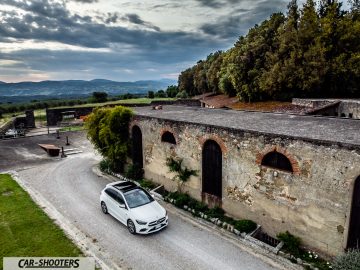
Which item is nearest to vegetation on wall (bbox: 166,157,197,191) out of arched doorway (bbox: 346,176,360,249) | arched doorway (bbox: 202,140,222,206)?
arched doorway (bbox: 202,140,222,206)

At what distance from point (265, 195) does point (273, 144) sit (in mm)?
2450

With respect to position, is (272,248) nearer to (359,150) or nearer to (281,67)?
(359,150)

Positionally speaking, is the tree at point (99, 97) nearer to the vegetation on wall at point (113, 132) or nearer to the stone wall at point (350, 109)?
the vegetation on wall at point (113, 132)

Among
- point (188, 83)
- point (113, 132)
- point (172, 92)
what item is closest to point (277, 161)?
point (113, 132)

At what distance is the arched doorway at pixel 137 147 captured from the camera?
20188mm

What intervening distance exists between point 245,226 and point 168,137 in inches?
288

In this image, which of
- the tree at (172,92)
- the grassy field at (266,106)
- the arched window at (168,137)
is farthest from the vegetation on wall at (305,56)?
the tree at (172,92)

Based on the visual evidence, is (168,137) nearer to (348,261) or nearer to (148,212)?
(148,212)

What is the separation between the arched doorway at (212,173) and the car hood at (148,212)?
3179 millimetres

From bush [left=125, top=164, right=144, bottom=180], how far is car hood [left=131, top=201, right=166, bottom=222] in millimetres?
6469

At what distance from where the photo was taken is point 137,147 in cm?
2041

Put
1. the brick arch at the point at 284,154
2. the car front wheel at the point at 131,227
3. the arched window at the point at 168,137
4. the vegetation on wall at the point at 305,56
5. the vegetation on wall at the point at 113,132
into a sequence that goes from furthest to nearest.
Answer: the vegetation on wall at the point at 305,56, the vegetation on wall at the point at 113,132, the arched window at the point at 168,137, the car front wheel at the point at 131,227, the brick arch at the point at 284,154

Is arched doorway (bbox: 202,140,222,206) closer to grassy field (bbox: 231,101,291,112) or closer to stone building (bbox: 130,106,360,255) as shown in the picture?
stone building (bbox: 130,106,360,255)

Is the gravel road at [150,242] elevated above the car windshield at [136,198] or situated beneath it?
situated beneath
